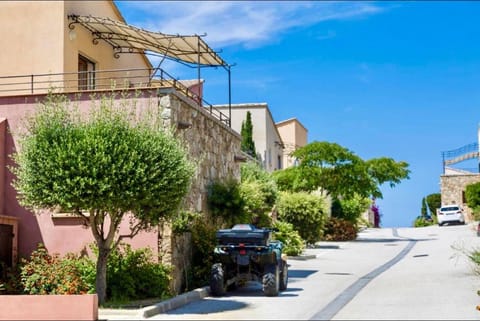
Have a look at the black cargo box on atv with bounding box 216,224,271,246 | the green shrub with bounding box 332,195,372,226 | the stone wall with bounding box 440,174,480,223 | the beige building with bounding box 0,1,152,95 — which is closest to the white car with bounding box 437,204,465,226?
the stone wall with bounding box 440,174,480,223

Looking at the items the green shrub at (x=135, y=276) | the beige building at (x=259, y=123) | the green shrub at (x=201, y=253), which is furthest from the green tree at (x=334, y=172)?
the green shrub at (x=135, y=276)

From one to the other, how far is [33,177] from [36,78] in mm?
7487

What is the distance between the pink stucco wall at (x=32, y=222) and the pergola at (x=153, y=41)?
4098mm

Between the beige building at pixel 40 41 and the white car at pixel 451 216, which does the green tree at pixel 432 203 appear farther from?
A: the beige building at pixel 40 41

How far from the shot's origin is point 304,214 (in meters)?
29.1

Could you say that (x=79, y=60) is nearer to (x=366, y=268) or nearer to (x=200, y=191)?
(x=200, y=191)

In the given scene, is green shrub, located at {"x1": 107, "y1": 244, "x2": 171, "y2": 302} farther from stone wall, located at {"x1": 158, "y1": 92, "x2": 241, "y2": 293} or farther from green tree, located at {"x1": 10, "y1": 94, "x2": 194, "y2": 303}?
green tree, located at {"x1": 10, "y1": 94, "x2": 194, "y2": 303}

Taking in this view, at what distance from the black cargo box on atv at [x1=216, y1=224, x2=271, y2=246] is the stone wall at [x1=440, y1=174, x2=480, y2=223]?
4496 centimetres

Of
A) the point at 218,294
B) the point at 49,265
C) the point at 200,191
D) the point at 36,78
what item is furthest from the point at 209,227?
the point at 36,78

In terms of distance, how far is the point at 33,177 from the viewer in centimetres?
1266

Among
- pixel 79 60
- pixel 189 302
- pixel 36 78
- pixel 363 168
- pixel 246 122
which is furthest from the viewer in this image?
pixel 246 122

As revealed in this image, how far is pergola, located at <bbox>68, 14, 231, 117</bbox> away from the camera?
62.5 feet

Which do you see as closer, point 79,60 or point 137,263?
point 137,263

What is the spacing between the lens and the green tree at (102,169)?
12.5m
